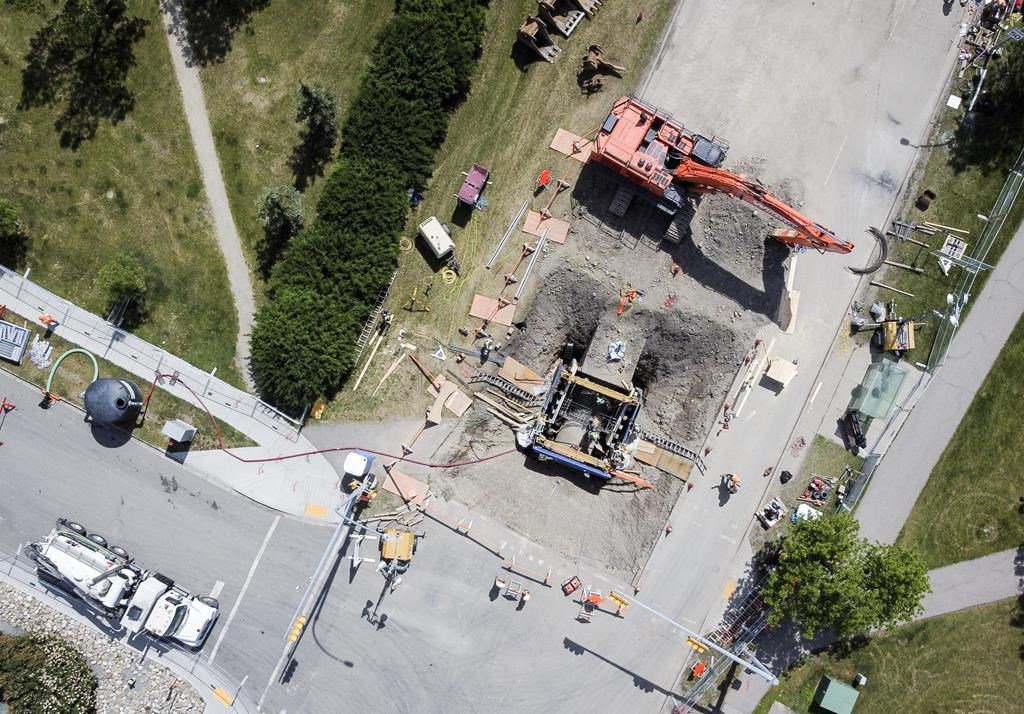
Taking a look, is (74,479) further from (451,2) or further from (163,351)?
(451,2)

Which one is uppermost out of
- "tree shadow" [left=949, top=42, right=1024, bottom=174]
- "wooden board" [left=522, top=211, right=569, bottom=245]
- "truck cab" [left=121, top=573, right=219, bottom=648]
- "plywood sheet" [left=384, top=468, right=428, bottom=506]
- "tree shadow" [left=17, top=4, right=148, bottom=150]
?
"tree shadow" [left=949, top=42, right=1024, bottom=174]

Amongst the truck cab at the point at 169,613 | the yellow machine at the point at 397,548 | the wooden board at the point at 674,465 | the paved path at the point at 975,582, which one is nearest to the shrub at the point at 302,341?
the yellow machine at the point at 397,548

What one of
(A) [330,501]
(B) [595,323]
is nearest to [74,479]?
(A) [330,501]

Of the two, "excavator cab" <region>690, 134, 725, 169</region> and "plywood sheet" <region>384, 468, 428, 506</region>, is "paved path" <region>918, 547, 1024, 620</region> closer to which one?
"excavator cab" <region>690, 134, 725, 169</region>

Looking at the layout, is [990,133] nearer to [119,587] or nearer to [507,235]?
[507,235]

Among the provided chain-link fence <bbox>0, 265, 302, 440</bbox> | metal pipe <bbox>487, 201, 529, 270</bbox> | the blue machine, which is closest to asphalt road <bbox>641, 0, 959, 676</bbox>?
the blue machine

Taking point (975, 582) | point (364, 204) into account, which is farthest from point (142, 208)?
point (975, 582)

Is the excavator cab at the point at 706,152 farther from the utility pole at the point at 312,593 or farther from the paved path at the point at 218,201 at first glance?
the paved path at the point at 218,201
